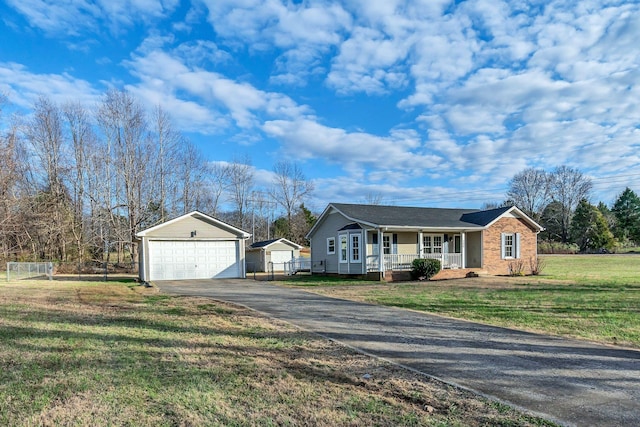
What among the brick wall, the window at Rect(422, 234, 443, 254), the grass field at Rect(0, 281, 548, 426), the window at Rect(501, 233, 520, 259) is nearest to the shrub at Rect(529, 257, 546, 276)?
the brick wall

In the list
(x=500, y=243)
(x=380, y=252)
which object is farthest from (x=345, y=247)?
(x=500, y=243)

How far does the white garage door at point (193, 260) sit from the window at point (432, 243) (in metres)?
11.0

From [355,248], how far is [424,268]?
3.79 m

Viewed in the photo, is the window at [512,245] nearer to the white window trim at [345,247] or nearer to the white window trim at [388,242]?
the white window trim at [388,242]

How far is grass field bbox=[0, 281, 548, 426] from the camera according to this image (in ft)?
12.5

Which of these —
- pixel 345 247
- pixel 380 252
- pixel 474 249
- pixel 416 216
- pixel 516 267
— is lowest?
pixel 516 267

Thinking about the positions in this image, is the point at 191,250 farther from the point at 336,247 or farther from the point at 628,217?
the point at 628,217

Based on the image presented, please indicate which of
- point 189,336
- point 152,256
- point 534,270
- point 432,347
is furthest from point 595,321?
point 152,256

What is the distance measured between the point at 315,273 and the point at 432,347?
776 inches

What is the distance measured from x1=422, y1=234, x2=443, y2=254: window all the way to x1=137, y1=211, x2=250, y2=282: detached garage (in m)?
10.4

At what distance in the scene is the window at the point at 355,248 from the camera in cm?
2247

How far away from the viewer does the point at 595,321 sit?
9.02 m

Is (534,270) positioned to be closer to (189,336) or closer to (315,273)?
(315,273)

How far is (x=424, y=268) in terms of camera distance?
2147cm
